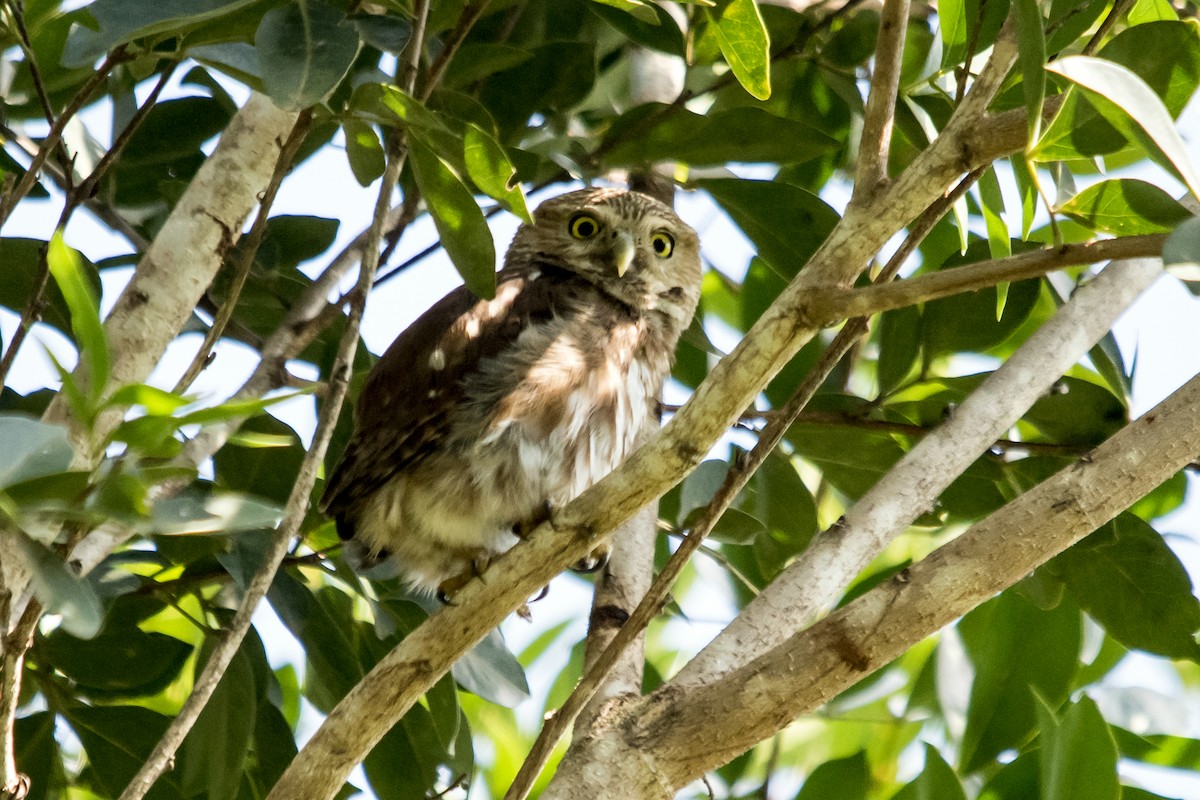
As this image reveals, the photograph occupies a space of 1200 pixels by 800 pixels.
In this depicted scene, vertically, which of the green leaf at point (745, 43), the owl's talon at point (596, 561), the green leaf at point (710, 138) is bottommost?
the owl's talon at point (596, 561)

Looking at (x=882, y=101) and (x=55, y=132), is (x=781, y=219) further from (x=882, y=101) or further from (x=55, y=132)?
(x=55, y=132)

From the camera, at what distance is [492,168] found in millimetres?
2465

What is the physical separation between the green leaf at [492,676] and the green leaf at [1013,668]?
1091mm

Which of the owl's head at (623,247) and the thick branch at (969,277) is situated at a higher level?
the owl's head at (623,247)

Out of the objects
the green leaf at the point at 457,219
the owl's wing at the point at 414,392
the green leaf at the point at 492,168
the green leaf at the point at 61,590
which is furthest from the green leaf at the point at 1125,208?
the owl's wing at the point at 414,392

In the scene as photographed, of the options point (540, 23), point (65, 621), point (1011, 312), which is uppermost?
point (540, 23)

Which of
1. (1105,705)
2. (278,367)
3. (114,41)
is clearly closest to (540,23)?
(278,367)

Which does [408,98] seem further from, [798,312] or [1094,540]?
[1094,540]

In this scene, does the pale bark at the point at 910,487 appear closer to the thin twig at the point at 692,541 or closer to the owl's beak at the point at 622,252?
the thin twig at the point at 692,541

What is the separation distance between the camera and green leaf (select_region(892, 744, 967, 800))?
271cm

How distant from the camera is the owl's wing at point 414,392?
11.6ft

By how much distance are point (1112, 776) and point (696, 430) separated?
109cm

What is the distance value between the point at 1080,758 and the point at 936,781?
29 centimetres

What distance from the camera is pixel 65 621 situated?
167cm
